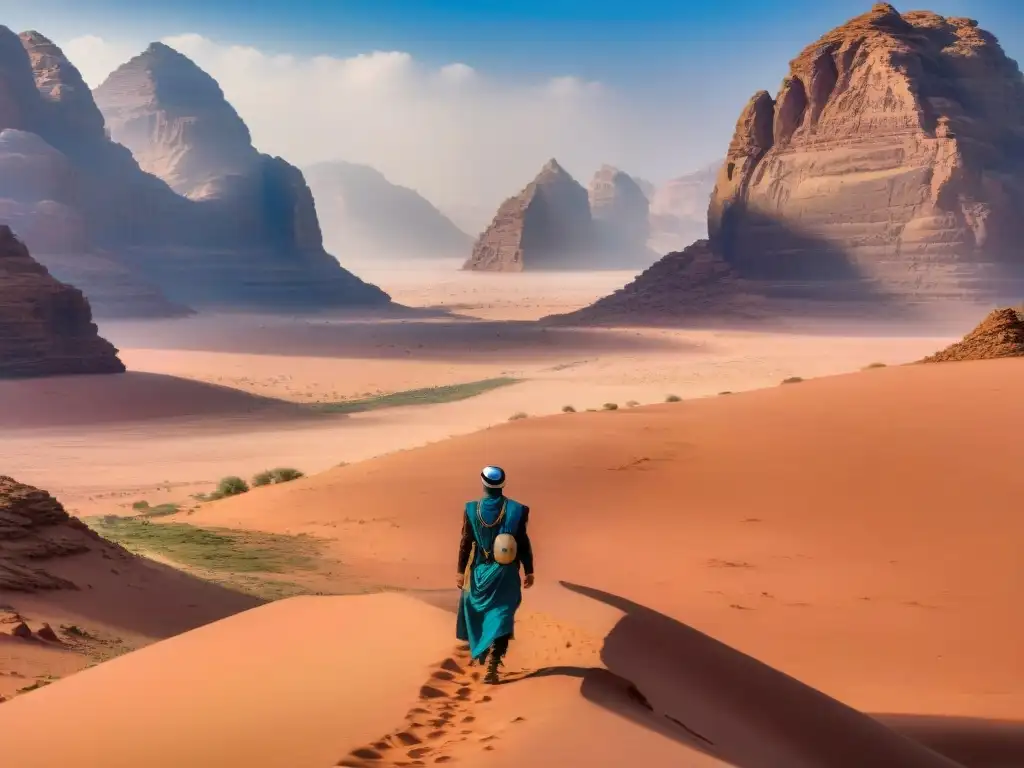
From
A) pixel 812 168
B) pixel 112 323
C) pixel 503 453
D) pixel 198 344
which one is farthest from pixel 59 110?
pixel 503 453

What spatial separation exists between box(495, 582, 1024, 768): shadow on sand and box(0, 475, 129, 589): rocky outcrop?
475 cm

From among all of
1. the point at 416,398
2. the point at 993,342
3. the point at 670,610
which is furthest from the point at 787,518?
the point at 416,398

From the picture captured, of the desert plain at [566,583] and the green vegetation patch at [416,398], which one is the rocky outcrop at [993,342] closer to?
the desert plain at [566,583]

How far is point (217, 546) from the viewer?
542 inches

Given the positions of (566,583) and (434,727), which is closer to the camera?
(434,727)

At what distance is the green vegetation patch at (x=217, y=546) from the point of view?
501 inches

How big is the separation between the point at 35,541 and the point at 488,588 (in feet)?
18.7

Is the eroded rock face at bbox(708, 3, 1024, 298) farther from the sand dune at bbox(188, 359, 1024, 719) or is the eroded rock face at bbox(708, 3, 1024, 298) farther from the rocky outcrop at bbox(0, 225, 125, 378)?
the sand dune at bbox(188, 359, 1024, 719)

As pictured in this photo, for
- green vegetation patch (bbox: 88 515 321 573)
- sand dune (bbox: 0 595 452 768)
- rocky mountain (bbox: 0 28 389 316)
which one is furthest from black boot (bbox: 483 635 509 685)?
rocky mountain (bbox: 0 28 389 316)

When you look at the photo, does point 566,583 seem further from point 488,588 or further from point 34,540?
point 34,540

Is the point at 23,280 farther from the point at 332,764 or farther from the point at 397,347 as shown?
the point at 332,764

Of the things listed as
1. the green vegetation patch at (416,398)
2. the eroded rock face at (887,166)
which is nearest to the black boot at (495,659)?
the green vegetation patch at (416,398)

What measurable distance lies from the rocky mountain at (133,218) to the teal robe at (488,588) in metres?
73.0

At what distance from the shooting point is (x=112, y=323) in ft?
240
